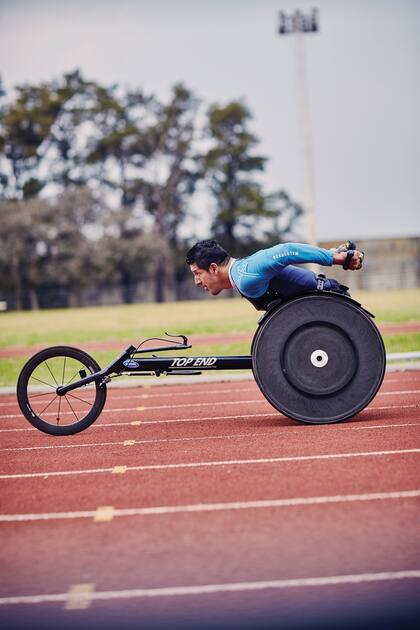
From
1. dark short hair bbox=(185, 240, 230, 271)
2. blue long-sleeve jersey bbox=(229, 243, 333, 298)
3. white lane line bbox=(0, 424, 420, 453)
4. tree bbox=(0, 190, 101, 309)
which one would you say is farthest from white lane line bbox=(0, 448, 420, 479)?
tree bbox=(0, 190, 101, 309)

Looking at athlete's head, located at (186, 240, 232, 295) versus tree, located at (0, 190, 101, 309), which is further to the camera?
tree, located at (0, 190, 101, 309)

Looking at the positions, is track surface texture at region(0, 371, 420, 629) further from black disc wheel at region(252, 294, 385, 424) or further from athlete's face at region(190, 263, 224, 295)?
athlete's face at region(190, 263, 224, 295)

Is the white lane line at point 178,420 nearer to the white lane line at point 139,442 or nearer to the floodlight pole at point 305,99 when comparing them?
the white lane line at point 139,442

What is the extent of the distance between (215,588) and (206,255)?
3.49 m

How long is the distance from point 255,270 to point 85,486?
6.82 ft

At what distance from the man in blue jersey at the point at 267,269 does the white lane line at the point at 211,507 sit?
2135mm

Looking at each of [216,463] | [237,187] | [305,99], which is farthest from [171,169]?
A: [216,463]

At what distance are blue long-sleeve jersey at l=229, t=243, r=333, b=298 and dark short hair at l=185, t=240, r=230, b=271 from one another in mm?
117

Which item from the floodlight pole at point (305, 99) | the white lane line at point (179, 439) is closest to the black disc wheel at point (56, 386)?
the white lane line at point (179, 439)

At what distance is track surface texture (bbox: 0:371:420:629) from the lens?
321 cm

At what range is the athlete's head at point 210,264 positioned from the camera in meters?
6.49

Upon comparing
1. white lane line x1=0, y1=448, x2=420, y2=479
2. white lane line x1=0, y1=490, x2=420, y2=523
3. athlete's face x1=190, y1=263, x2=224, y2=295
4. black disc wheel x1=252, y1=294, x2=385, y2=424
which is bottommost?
white lane line x1=0, y1=448, x2=420, y2=479

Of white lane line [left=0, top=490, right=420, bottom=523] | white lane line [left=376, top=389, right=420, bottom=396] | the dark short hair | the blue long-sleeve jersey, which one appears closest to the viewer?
white lane line [left=0, top=490, right=420, bottom=523]

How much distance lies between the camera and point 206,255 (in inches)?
255
